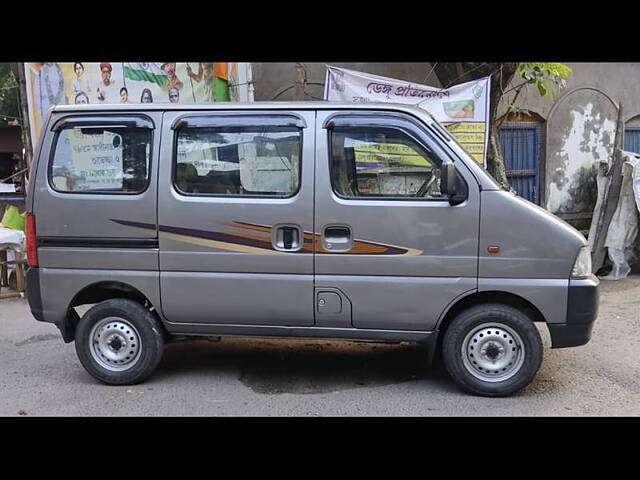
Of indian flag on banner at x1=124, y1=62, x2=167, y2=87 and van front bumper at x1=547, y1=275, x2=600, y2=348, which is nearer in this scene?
van front bumper at x1=547, y1=275, x2=600, y2=348

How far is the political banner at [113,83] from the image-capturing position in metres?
7.54

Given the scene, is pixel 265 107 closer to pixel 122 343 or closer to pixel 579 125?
pixel 122 343

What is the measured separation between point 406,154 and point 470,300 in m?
1.25

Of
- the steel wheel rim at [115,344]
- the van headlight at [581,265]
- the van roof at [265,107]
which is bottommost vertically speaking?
the steel wheel rim at [115,344]

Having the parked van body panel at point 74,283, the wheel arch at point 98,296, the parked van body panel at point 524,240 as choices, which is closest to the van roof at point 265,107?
the parked van body panel at point 524,240

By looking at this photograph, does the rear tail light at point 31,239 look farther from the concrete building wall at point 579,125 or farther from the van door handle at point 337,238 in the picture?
the concrete building wall at point 579,125

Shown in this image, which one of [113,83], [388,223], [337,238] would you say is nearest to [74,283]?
[337,238]

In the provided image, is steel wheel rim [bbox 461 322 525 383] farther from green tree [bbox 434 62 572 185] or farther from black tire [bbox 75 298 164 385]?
green tree [bbox 434 62 572 185]

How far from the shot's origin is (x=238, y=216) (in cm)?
427

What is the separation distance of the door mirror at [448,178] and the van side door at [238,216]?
3.26 feet

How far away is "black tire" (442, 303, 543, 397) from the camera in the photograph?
413cm

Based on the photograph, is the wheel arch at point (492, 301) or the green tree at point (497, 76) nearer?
the wheel arch at point (492, 301)

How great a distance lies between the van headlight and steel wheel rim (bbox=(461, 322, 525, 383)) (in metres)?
0.63

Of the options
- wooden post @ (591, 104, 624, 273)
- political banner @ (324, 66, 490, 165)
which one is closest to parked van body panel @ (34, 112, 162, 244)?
political banner @ (324, 66, 490, 165)
